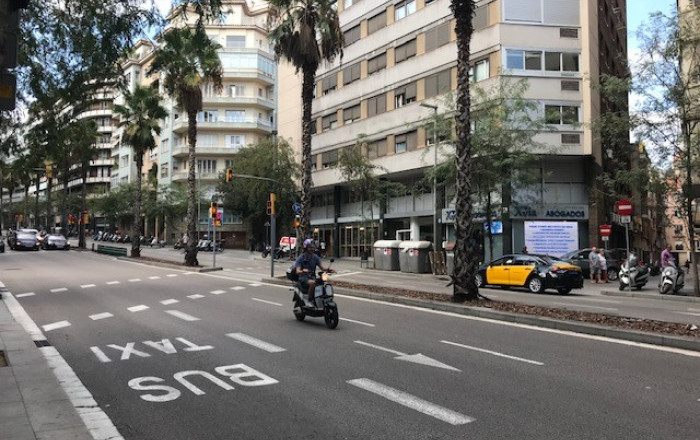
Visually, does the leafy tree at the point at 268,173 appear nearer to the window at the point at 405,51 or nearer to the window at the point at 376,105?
the window at the point at 376,105

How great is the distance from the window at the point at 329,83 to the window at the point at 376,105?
18.2 ft

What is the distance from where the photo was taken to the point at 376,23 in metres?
43.8

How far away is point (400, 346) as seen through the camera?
352 inches

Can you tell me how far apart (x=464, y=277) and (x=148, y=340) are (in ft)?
25.4

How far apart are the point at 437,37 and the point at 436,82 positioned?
305cm

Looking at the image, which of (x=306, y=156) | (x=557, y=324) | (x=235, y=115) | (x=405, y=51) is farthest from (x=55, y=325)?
(x=235, y=115)

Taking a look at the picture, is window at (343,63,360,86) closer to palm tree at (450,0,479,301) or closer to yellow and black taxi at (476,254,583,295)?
yellow and black taxi at (476,254,583,295)

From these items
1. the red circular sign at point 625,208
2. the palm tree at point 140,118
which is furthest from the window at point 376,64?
the red circular sign at point 625,208

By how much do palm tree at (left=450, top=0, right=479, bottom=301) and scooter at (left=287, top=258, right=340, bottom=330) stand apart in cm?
438

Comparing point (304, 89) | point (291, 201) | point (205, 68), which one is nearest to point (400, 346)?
point (304, 89)

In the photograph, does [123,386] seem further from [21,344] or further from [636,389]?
[636,389]

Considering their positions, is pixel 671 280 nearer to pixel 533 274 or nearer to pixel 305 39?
pixel 533 274

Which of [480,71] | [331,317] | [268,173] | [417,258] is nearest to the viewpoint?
[331,317]

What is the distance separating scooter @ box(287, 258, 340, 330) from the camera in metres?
10.8
